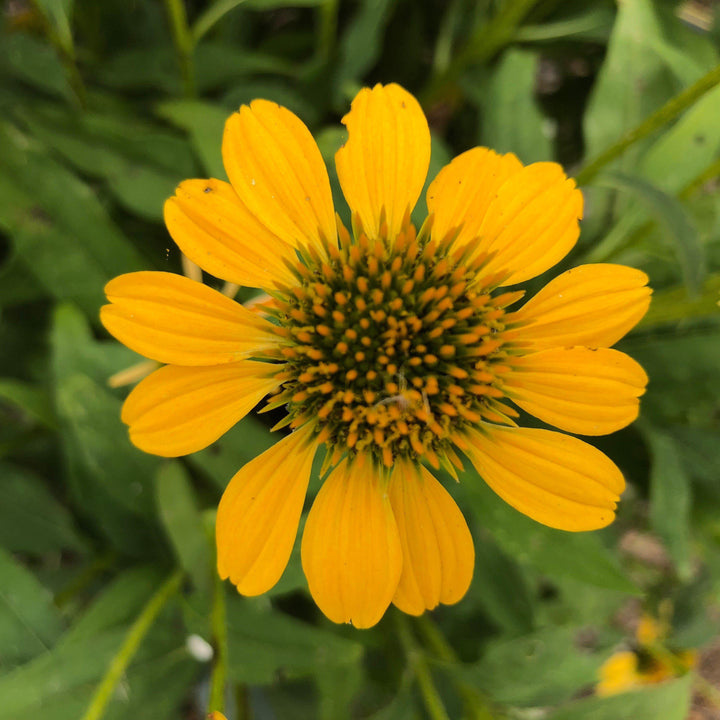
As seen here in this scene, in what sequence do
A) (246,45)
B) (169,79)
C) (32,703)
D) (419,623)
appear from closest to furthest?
(32,703) < (419,623) < (169,79) < (246,45)

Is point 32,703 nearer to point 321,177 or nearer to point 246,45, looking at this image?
point 321,177

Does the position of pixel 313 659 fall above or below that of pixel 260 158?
below

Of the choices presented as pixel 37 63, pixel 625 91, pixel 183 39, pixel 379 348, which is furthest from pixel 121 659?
pixel 625 91

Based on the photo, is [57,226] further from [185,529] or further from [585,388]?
[585,388]

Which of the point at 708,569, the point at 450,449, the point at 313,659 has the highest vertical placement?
the point at 450,449

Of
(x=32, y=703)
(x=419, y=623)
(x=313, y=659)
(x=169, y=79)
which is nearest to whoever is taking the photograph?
(x=32, y=703)

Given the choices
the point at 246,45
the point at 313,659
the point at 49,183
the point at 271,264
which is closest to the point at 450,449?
the point at 271,264

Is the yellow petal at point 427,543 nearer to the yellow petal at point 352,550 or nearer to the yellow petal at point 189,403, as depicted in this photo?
the yellow petal at point 352,550

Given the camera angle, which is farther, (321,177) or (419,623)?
(419,623)

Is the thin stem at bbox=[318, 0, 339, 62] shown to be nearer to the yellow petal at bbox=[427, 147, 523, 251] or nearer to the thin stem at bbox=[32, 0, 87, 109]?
the thin stem at bbox=[32, 0, 87, 109]
